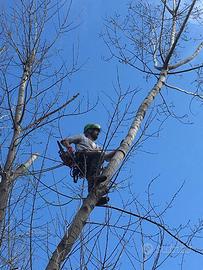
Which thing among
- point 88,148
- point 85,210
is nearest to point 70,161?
point 88,148

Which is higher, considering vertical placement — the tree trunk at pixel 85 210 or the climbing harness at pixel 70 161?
the climbing harness at pixel 70 161

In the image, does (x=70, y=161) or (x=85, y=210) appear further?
(x=70, y=161)

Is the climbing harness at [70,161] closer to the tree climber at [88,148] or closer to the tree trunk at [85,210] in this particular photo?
the tree climber at [88,148]

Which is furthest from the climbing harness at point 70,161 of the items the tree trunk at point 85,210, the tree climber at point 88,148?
the tree trunk at point 85,210

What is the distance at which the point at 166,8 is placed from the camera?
674 cm

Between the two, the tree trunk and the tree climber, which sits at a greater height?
the tree climber

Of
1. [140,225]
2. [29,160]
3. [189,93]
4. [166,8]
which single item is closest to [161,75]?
[189,93]

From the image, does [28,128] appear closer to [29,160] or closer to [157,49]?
[29,160]

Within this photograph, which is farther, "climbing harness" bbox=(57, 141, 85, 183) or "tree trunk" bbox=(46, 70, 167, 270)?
"climbing harness" bbox=(57, 141, 85, 183)

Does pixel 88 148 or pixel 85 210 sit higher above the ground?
pixel 88 148

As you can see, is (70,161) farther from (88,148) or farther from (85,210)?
(85,210)

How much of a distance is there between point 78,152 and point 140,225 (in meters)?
1.64

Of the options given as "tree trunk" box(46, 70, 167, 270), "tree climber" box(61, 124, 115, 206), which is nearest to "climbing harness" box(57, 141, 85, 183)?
"tree climber" box(61, 124, 115, 206)

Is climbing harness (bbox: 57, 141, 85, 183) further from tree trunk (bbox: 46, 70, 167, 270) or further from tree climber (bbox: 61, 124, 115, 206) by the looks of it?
tree trunk (bbox: 46, 70, 167, 270)
